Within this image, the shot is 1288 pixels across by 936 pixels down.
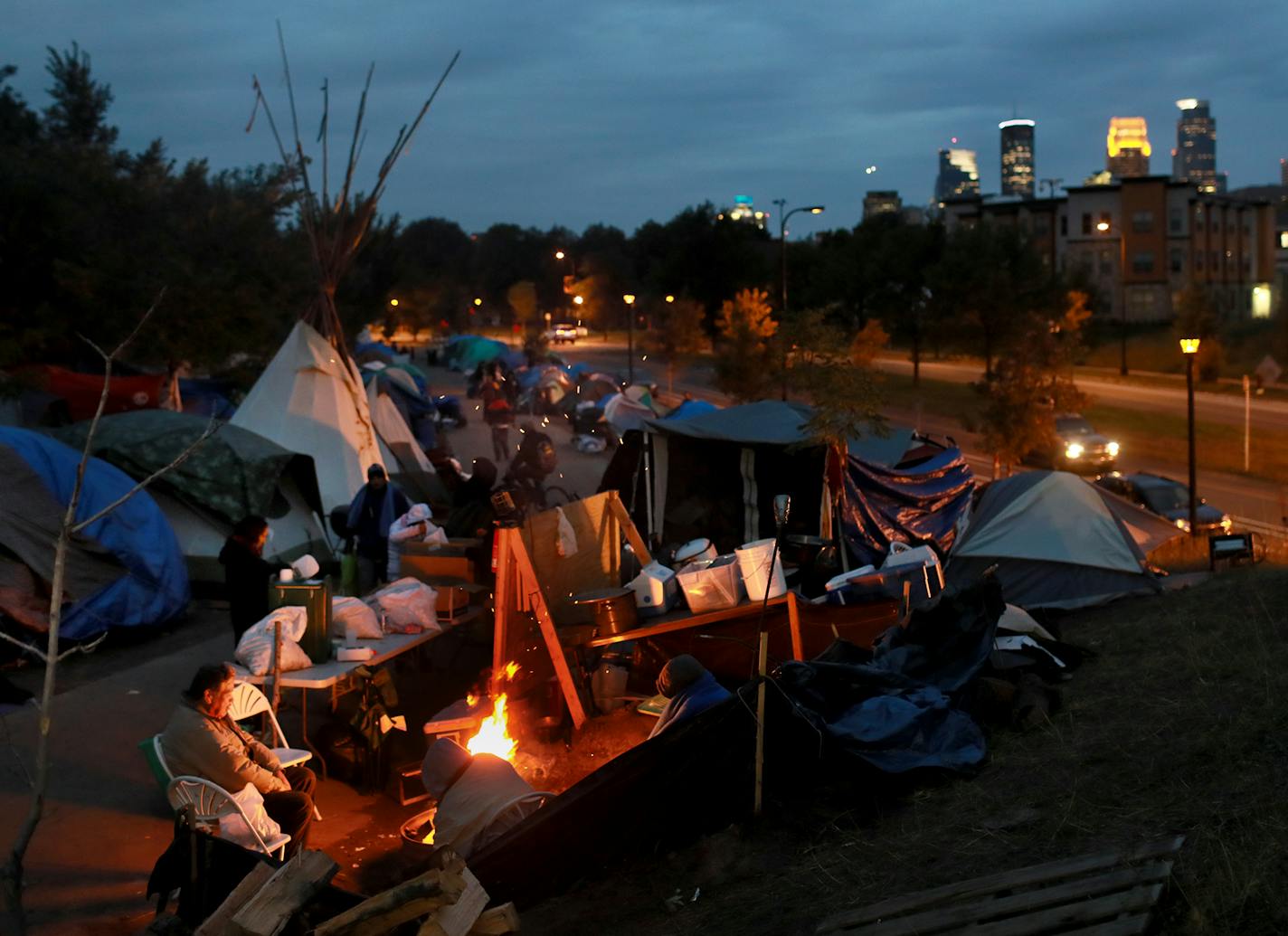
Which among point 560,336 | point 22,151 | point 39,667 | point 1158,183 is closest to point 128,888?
point 39,667

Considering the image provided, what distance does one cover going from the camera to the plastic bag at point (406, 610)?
9.22m

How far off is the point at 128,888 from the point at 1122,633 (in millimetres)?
7497

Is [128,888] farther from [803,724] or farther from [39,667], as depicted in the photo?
[39,667]

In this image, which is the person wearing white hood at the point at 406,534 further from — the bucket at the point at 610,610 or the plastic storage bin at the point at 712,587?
the plastic storage bin at the point at 712,587

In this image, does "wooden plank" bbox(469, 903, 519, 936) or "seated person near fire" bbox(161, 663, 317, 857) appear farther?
"seated person near fire" bbox(161, 663, 317, 857)

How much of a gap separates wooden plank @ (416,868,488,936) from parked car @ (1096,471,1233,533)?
17566 millimetres

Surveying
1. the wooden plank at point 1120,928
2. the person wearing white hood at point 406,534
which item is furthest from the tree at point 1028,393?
the wooden plank at point 1120,928

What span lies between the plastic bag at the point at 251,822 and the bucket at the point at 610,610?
9.29 feet

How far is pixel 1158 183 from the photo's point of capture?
2926 inches

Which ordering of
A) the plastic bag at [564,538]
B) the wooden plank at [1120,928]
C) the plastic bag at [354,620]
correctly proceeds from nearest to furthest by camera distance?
1. the wooden plank at [1120,928]
2. the plastic bag at [354,620]
3. the plastic bag at [564,538]

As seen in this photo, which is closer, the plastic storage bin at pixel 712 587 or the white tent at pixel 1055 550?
the plastic storage bin at pixel 712 587

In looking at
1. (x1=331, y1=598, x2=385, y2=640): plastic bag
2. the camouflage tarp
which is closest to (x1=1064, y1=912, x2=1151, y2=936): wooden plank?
(x1=331, y1=598, x2=385, y2=640): plastic bag

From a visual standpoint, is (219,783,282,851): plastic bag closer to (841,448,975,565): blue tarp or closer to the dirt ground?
the dirt ground

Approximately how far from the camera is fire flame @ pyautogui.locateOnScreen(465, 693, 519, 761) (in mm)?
7938
